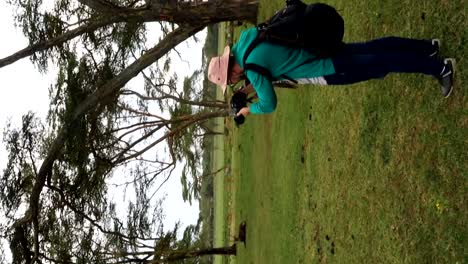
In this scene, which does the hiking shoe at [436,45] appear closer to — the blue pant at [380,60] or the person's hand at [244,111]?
the blue pant at [380,60]

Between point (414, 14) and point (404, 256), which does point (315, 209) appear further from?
point (414, 14)

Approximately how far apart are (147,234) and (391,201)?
331 inches

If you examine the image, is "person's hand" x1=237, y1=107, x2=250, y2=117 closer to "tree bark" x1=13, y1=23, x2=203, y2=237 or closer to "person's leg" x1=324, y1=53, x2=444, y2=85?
"person's leg" x1=324, y1=53, x2=444, y2=85

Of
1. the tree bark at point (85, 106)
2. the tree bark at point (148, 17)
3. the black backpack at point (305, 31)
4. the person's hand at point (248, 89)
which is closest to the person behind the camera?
the black backpack at point (305, 31)

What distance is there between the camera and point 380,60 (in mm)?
4980

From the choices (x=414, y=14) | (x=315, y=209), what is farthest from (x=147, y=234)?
(x=414, y=14)

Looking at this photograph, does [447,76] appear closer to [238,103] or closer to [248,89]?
[248,89]

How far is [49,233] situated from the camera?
35.7 feet

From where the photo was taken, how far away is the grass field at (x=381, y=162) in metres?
5.19

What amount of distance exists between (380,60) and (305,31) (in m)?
0.74

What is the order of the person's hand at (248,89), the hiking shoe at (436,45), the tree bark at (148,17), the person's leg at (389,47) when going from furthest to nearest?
the tree bark at (148,17) → the hiking shoe at (436,45) → the person's hand at (248,89) → the person's leg at (389,47)

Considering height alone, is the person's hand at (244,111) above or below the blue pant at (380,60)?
below

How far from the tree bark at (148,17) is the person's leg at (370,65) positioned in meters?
6.73

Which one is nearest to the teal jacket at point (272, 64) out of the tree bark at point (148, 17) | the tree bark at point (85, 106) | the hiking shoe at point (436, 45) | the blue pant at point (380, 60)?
the blue pant at point (380, 60)
